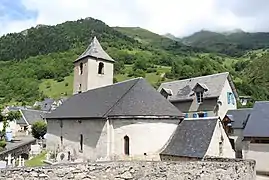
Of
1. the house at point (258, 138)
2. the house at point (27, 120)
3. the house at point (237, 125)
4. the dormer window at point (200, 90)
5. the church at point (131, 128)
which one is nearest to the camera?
the church at point (131, 128)

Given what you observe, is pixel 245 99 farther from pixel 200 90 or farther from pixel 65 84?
pixel 65 84

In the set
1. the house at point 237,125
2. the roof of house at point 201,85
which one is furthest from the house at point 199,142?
the roof of house at point 201,85

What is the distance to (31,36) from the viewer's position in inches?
5162

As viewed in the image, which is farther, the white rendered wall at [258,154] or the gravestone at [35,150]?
the gravestone at [35,150]

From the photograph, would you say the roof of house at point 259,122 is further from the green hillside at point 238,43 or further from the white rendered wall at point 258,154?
the green hillside at point 238,43

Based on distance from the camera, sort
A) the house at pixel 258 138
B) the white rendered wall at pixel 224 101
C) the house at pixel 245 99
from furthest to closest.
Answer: the house at pixel 245 99 < the white rendered wall at pixel 224 101 < the house at pixel 258 138

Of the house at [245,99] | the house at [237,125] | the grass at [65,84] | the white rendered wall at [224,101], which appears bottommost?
the house at [237,125]

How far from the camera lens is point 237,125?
90.7ft

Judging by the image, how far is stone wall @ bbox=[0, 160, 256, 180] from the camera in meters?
8.82

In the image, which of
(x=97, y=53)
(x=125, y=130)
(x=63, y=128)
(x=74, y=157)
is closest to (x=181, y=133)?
(x=125, y=130)

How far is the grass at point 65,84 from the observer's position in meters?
87.2

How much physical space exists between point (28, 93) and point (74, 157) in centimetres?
7715

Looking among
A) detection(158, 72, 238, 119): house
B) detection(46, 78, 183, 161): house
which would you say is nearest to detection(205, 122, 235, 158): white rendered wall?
detection(46, 78, 183, 161): house

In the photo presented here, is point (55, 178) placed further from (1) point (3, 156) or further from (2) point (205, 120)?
(1) point (3, 156)
